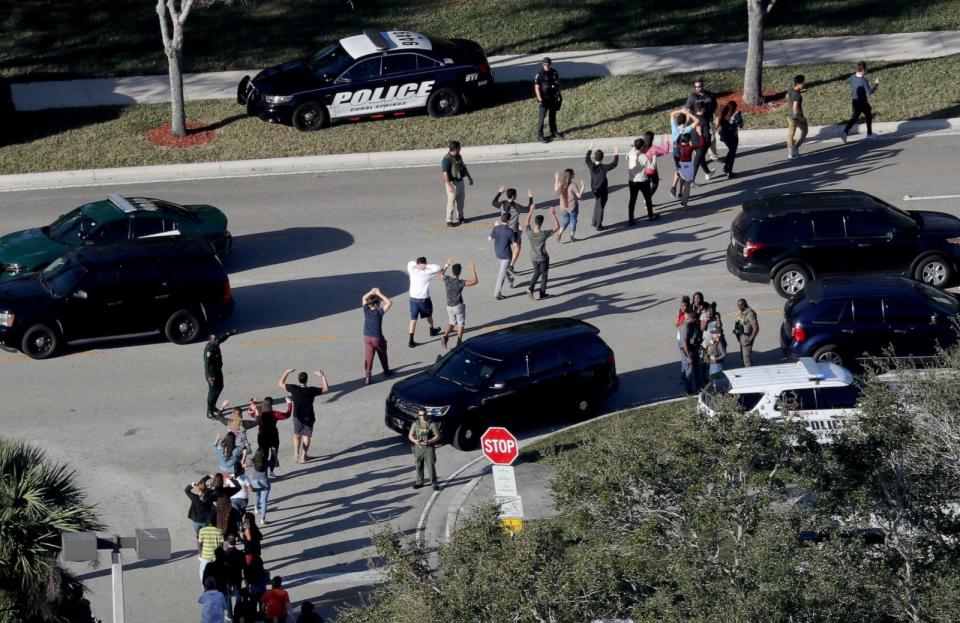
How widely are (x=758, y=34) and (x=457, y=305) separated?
12373 millimetres

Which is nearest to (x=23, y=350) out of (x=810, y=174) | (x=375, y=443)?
(x=375, y=443)

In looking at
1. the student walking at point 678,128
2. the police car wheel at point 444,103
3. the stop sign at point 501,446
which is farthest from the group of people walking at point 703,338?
the police car wheel at point 444,103

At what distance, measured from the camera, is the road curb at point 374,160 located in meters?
29.6

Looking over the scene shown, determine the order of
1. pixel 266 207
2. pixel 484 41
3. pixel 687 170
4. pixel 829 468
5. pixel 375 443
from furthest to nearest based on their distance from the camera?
pixel 484 41
pixel 266 207
pixel 687 170
pixel 375 443
pixel 829 468

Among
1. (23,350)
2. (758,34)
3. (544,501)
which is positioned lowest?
(544,501)

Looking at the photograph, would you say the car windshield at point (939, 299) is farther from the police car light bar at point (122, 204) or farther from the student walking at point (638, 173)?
the police car light bar at point (122, 204)

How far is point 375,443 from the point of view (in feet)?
63.9

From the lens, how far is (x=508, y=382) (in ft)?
62.9

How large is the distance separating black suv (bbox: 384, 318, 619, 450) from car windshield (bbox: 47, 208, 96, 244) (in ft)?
24.7

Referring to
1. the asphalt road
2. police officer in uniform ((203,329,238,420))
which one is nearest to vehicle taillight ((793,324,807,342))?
the asphalt road

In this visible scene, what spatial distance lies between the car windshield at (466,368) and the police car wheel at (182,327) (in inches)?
182

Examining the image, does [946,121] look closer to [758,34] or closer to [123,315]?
[758,34]

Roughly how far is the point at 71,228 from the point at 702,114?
12216 millimetres

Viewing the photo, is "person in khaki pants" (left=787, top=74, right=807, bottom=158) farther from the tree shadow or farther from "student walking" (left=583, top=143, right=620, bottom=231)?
the tree shadow
